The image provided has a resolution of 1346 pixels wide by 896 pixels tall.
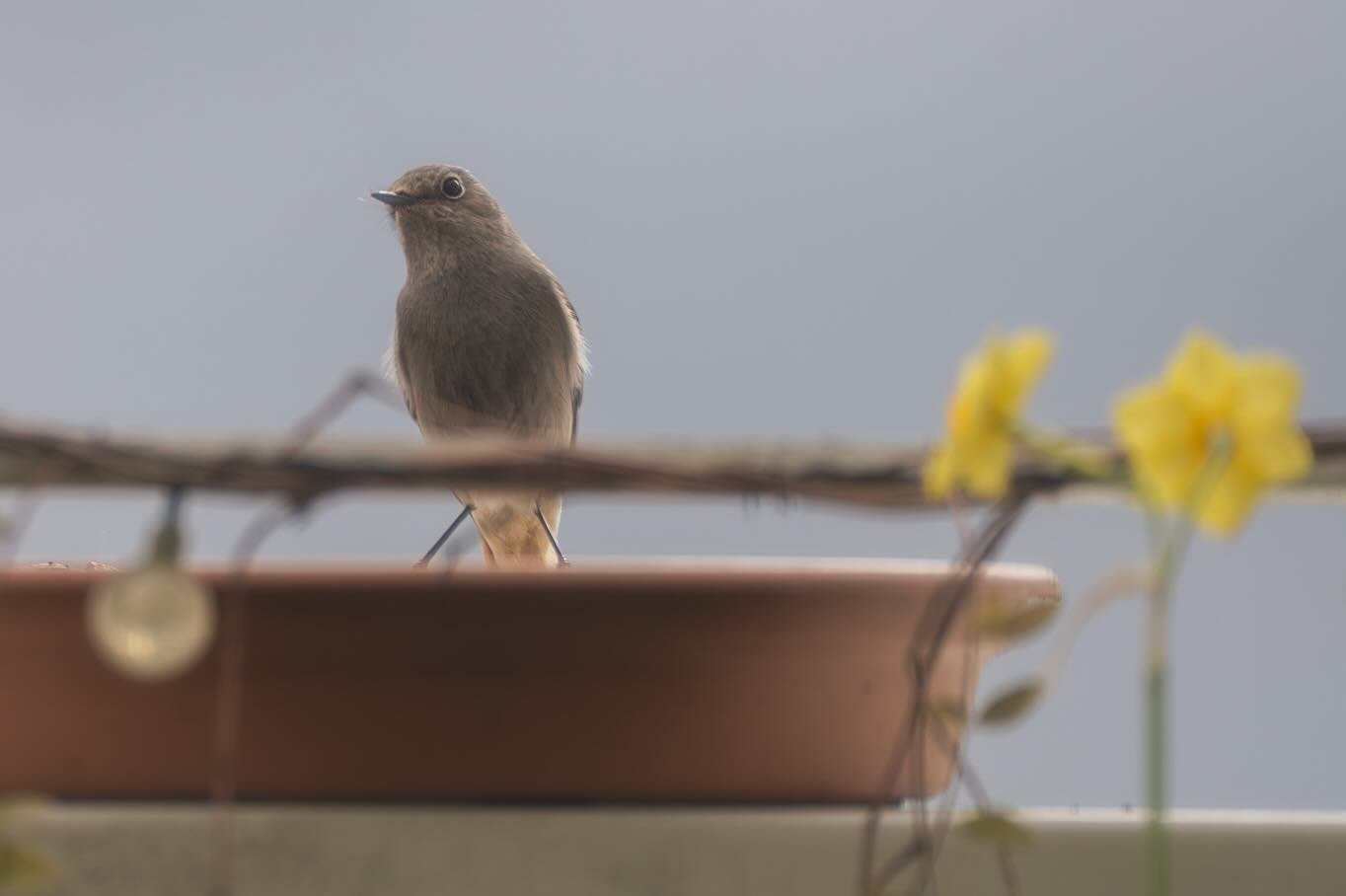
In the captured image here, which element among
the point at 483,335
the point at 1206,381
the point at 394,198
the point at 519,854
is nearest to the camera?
the point at 1206,381

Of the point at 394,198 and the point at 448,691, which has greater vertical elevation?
the point at 394,198

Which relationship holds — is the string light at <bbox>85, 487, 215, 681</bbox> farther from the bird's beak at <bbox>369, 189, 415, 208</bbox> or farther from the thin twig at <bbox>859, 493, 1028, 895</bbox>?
the bird's beak at <bbox>369, 189, 415, 208</bbox>

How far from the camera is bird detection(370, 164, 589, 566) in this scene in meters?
1.51

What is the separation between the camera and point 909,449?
0.39 metres

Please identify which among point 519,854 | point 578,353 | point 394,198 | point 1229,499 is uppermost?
point 394,198

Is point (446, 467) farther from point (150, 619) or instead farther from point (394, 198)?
point (394, 198)

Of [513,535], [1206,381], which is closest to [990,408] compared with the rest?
[1206,381]

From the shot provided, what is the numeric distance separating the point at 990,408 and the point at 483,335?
3.98ft

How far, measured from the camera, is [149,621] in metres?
0.34

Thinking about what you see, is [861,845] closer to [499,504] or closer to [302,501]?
[302,501]

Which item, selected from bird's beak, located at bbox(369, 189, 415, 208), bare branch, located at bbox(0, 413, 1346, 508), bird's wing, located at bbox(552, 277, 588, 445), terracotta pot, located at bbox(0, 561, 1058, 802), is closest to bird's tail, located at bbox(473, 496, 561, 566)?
bird's wing, located at bbox(552, 277, 588, 445)

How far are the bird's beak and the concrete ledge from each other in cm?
125

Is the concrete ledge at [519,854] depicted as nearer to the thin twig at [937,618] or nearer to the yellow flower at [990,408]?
the thin twig at [937,618]

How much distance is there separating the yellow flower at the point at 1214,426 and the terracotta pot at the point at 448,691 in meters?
0.14
